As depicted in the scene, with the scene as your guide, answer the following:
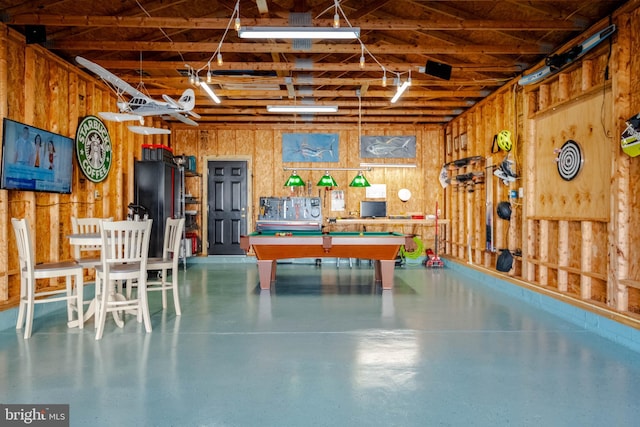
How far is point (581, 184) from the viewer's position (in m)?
4.94

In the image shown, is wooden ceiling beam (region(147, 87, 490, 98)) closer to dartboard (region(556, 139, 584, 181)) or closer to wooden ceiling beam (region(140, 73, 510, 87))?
wooden ceiling beam (region(140, 73, 510, 87))

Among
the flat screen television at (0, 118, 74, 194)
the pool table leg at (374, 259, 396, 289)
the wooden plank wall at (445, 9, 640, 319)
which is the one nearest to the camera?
the wooden plank wall at (445, 9, 640, 319)

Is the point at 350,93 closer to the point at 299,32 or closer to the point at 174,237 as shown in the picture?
the point at 299,32

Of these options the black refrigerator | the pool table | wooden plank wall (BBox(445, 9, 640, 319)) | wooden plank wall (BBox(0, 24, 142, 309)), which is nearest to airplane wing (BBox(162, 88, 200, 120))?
wooden plank wall (BBox(0, 24, 142, 309))

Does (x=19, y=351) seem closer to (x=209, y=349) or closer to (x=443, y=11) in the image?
(x=209, y=349)

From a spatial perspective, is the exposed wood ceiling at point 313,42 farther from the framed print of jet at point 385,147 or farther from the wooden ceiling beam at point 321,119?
the framed print of jet at point 385,147

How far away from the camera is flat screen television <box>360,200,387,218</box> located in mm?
9797

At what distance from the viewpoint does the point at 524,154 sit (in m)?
6.17

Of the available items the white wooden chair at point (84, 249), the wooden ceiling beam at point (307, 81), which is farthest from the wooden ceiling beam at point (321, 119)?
the white wooden chair at point (84, 249)

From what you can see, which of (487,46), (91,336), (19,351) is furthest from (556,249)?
(19,351)

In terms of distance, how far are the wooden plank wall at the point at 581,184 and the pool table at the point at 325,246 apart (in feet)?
6.08

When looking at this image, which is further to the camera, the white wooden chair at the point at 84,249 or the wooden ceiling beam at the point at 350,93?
the wooden ceiling beam at the point at 350,93

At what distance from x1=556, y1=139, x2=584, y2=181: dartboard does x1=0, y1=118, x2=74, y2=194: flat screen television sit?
662 cm

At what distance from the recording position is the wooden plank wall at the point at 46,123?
15.5ft
